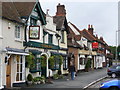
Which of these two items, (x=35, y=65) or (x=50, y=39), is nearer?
(x=35, y=65)

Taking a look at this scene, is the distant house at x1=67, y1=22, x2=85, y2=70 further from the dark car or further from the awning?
the awning

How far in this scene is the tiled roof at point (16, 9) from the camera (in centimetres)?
1886

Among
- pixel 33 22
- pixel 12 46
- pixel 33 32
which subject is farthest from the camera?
pixel 33 22

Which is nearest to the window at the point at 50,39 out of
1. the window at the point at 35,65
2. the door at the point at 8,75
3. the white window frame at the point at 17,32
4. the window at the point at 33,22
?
the window at the point at 33,22

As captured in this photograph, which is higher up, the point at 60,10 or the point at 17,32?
the point at 60,10

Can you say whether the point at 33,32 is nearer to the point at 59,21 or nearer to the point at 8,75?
the point at 8,75

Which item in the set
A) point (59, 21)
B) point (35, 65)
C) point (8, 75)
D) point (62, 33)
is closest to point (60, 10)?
point (59, 21)

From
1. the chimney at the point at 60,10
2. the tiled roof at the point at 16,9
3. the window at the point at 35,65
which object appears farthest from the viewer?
the chimney at the point at 60,10

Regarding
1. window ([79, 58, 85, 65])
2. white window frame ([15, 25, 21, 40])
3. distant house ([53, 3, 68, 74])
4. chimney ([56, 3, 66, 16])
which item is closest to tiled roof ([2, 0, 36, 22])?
white window frame ([15, 25, 21, 40])

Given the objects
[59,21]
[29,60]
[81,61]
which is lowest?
[81,61]

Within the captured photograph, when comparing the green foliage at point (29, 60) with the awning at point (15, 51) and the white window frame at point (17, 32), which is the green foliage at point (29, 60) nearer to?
the awning at point (15, 51)

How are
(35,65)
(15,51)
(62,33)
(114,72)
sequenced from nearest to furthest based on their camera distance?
(15,51)
(35,65)
(114,72)
(62,33)

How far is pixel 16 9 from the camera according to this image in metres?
21.6

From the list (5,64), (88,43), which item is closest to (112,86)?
(5,64)
